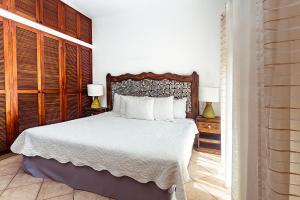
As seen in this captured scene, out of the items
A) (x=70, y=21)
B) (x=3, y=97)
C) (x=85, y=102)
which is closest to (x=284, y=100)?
(x=3, y=97)

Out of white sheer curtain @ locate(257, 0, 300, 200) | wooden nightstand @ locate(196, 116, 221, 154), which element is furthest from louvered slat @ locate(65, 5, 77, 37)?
white sheer curtain @ locate(257, 0, 300, 200)

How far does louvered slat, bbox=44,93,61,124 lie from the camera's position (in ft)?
11.2

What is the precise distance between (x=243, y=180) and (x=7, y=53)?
332 cm

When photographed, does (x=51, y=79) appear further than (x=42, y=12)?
Yes

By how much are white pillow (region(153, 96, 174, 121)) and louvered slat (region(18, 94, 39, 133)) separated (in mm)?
2082

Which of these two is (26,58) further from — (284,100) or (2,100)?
(284,100)

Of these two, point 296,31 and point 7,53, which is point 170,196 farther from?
point 7,53

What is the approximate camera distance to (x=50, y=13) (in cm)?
339

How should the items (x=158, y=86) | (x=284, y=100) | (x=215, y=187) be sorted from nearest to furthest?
(x=284, y=100)
(x=215, y=187)
(x=158, y=86)

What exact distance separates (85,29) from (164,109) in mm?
2756

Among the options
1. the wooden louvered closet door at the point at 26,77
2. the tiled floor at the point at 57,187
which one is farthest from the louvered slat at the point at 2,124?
the tiled floor at the point at 57,187

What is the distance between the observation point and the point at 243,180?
1062mm

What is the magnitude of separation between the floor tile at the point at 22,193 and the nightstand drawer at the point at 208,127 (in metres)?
2.39

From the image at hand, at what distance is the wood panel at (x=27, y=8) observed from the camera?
112 inches
